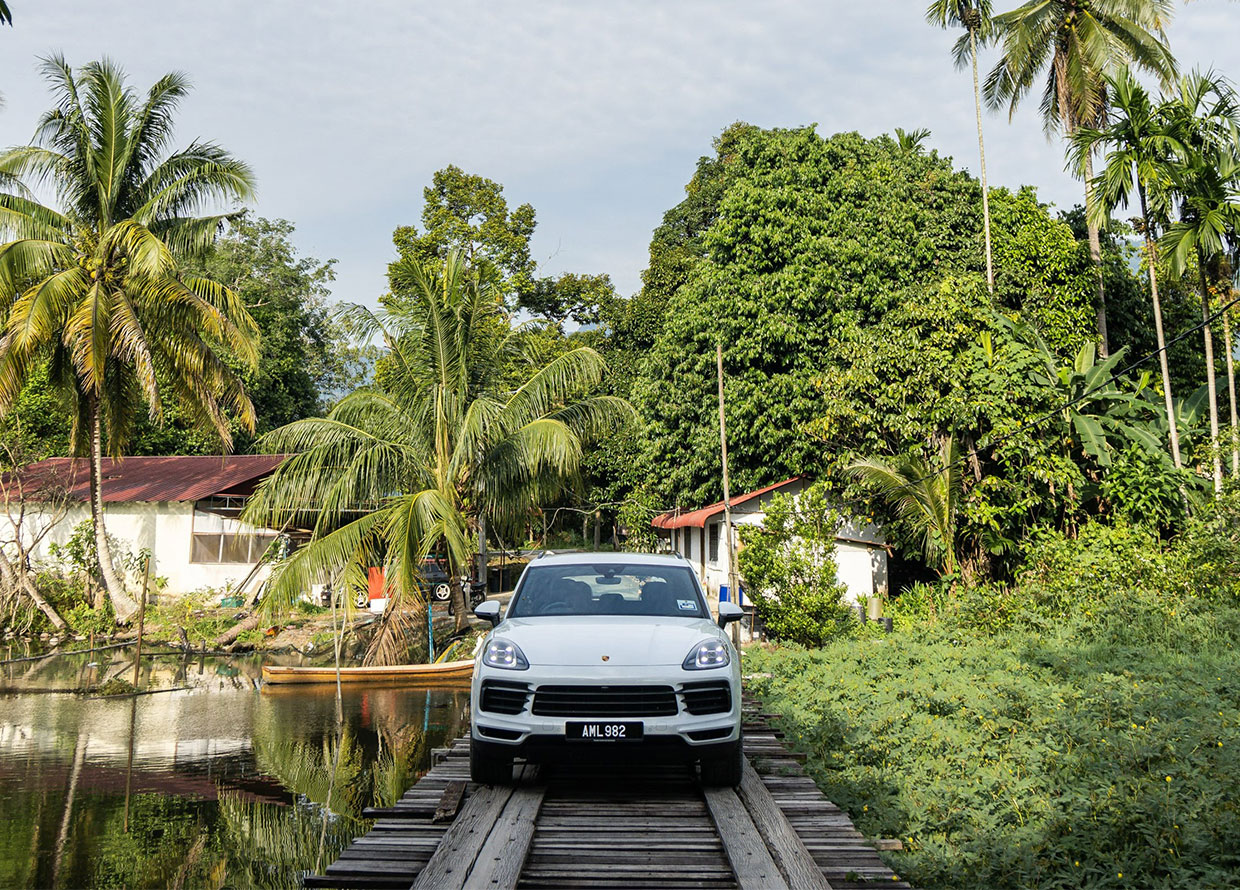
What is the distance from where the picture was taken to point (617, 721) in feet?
19.2

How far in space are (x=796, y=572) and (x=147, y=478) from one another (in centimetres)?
2266

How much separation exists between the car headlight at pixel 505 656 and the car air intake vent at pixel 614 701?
288mm

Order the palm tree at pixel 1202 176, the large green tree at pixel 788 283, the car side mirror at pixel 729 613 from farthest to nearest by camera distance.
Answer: the large green tree at pixel 788 283 < the palm tree at pixel 1202 176 < the car side mirror at pixel 729 613

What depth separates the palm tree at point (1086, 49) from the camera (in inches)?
963

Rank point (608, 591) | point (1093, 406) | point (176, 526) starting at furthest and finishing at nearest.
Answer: point (176, 526)
point (1093, 406)
point (608, 591)

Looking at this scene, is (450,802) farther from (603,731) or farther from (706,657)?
(706,657)

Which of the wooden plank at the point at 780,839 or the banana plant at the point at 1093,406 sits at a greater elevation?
the banana plant at the point at 1093,406

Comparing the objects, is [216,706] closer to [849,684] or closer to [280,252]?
[849,684]

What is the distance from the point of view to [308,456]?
19406 millimetres

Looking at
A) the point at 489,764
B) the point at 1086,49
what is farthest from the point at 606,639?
the point at 1086,49

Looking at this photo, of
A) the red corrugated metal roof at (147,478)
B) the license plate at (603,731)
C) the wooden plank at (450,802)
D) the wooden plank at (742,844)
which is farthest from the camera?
the red corrugated metal roof at (147,478)

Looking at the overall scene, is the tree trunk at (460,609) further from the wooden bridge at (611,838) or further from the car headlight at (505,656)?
the car headlight at (505,656)

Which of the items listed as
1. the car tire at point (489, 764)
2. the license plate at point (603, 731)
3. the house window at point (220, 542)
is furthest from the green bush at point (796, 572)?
the house window at point (220, 542)

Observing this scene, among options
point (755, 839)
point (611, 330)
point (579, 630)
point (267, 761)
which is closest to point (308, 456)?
point (267, 761)
